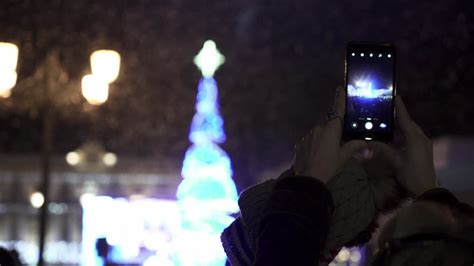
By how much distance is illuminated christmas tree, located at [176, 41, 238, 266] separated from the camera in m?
27.4

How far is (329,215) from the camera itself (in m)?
1.82

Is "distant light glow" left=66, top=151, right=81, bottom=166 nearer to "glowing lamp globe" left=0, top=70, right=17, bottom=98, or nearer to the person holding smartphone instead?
"glowing lamp globe" left=0, top=70, right=17, bottom=98

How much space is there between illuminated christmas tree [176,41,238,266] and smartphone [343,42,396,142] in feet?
74.5

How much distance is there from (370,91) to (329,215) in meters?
0.51

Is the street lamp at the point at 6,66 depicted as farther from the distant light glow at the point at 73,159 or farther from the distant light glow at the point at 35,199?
the distant light glow at the point at 35,199

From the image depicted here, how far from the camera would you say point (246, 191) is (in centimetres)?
198

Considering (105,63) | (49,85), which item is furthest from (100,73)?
(49,85)

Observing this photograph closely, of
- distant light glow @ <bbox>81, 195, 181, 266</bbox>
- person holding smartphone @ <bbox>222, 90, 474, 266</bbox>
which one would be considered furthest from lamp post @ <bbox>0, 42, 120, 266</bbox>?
person holding smartphone @ <bbox>222, 90, 474, 266</bbox>

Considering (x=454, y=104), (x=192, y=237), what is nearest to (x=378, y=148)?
→ (x=454, y=104)

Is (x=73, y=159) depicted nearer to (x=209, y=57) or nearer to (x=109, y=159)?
(x=109, y=159)

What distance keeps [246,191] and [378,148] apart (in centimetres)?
30

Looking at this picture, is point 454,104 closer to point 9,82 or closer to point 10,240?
point 9,82

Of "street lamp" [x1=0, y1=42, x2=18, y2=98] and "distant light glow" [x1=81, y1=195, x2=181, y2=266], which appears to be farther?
"distant light glow" [x1=81, y1=195, x2=181, y2=266]

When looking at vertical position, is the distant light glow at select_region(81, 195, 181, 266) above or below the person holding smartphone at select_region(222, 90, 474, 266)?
below
